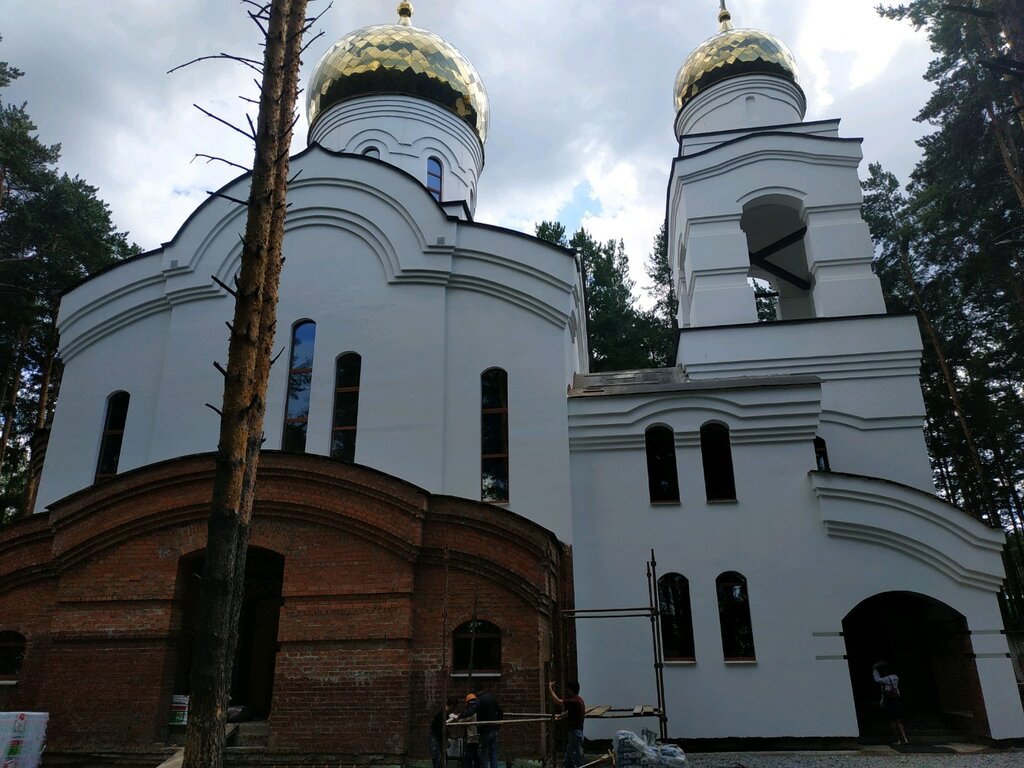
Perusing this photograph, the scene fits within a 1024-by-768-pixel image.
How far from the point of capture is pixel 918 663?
1141 centimetres

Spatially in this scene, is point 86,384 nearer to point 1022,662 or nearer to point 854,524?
point 854,524

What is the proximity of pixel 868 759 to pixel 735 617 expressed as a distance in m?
2.21

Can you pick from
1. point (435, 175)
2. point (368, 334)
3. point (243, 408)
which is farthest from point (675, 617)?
point (435, 175)

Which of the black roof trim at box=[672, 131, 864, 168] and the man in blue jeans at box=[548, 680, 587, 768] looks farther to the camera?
the black roof trim at box=[672, 131, 864, 168]

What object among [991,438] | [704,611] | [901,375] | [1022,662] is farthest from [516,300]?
[991,438]

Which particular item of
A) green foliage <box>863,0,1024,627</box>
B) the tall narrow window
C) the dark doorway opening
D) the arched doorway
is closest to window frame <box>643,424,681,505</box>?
the tall narrow window

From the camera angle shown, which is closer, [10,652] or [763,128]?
[10,652]

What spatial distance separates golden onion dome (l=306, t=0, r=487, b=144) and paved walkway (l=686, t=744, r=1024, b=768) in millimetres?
14449

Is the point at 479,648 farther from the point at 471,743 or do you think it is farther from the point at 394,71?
the point at 394,71

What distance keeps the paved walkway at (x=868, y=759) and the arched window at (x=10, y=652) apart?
8442 mm

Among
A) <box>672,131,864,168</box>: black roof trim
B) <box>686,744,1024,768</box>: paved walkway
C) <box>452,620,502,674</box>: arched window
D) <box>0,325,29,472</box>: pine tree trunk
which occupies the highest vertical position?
<box>672,131,864,168</box>: black roof trim

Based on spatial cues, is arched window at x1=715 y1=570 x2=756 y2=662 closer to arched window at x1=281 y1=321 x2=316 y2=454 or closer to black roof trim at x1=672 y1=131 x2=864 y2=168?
arched window at x1=281 y1=321 x2=316 y2=454

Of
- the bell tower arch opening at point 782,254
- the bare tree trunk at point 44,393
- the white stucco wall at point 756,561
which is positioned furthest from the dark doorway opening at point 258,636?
the bell tower arch opening at point 782,254

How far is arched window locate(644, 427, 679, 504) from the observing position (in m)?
11.2
